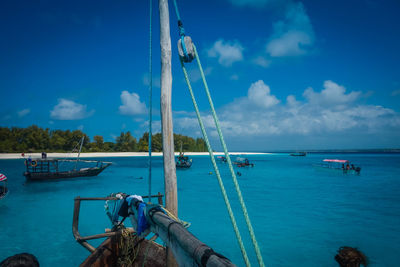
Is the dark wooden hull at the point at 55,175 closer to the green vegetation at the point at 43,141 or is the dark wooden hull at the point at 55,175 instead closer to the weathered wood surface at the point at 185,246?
the weathered wood surface at the point at 185,246

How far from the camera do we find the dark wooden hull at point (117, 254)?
204 inches

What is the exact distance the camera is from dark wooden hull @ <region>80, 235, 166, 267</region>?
5.18m

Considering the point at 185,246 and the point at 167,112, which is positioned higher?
the point at 167,112

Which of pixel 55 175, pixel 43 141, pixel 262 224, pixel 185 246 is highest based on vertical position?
pixel 43 141

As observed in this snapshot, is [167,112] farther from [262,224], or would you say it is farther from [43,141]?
[43,141]

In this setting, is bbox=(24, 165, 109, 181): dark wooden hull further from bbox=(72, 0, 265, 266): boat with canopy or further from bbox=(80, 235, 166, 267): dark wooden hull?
bbox=(80, 235, 166, 267): dark wooden hull

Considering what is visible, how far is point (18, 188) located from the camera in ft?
85.7

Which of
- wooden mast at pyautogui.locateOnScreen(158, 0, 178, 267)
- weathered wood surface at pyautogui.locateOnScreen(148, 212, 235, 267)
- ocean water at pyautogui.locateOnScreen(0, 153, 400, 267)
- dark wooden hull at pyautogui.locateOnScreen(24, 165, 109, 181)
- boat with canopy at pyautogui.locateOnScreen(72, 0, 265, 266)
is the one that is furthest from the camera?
dark wooden hull at pyautogui.locateOnScreen(24, 165, 109, 181)

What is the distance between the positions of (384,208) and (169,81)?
957 inches

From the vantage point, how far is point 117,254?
5.66 metres

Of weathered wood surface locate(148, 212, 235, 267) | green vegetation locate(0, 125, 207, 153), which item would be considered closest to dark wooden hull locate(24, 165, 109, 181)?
weathered wood surface locate(148, 212, 235, 267)

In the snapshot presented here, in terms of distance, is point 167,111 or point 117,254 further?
point 117,254

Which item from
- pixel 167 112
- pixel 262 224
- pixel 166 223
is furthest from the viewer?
pixel 262 224

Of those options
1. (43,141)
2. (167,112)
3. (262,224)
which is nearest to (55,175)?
(262,224)
